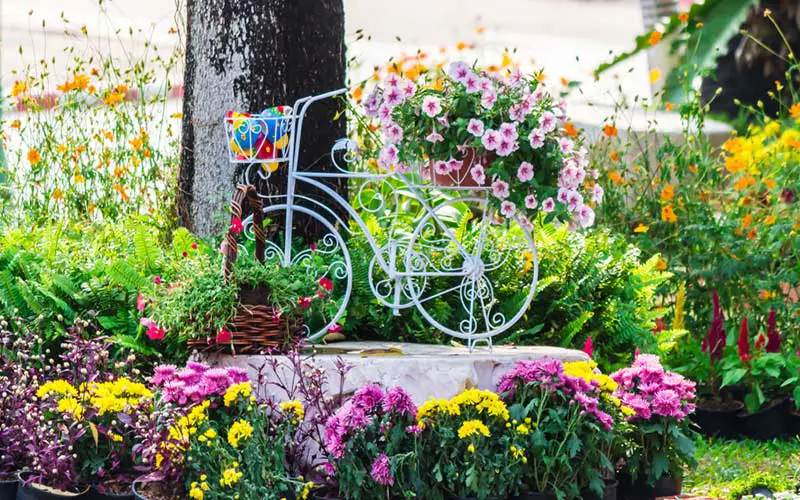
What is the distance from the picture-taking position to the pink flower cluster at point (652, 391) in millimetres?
4352

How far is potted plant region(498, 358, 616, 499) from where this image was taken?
13.0ft

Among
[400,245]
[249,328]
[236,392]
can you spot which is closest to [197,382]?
[236,392]

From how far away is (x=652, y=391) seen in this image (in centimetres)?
446

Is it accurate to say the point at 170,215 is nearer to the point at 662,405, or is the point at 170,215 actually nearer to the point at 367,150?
the point at 367,150

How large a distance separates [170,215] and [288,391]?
195 centimetres

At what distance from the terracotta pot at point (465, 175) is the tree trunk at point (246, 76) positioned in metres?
0.97

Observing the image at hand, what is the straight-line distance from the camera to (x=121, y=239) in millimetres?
5672

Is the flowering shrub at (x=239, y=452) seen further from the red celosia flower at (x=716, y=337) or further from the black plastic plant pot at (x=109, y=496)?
the red celosia flower at (x=716, y=337)

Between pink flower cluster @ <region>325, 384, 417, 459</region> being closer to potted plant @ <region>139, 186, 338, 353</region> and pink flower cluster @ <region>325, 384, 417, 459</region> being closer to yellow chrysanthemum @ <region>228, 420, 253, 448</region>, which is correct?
yellow chrysanthemum @ <region>228, 420, 253, 448</region>

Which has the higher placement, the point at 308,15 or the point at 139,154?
Answer: the point at 308,15

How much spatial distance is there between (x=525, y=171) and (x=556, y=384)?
954mm

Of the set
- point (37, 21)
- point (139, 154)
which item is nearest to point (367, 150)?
point (139, 154)

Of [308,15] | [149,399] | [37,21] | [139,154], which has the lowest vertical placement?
[149,399]

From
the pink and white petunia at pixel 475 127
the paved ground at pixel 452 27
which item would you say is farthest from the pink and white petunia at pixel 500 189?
the paved ground at pixel 452 27
